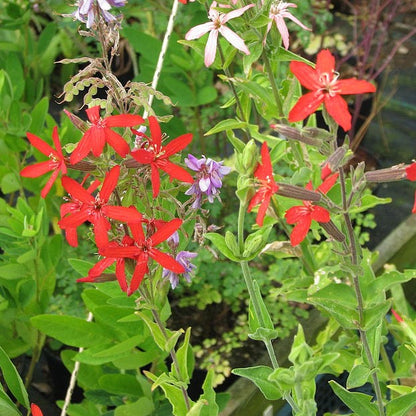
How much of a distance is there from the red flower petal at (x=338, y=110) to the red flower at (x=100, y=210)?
201 millimetres

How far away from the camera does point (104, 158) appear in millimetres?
728

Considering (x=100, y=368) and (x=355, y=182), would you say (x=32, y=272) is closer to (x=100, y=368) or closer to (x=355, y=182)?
(x=100, y=368)

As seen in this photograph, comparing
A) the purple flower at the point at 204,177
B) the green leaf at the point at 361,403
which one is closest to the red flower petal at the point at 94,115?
the purple flower at the point at 204,177

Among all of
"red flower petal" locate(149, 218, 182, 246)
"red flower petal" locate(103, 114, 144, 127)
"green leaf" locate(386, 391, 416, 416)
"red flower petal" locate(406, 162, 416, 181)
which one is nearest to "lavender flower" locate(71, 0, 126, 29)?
"red flower petal" locate(103, 114, 144, 127)

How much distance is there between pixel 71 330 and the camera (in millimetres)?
1061

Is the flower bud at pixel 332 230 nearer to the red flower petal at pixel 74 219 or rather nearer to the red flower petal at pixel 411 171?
the red flower petal at pixel 411 171

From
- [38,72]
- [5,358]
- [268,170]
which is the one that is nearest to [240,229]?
[268,170]

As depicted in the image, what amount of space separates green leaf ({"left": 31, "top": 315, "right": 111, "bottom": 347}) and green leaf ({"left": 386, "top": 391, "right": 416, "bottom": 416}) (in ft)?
1.42

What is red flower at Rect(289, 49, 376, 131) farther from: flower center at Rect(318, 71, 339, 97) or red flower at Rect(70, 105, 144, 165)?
red flower at Rect(70, 105, 144, 165)

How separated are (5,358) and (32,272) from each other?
370mm

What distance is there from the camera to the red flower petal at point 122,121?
0.68 m

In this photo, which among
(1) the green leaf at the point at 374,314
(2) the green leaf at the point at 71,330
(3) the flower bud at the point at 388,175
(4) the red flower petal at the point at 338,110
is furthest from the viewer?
(2) the green leaf at the point at 71,330

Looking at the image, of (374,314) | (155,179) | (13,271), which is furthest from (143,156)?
(13,271)

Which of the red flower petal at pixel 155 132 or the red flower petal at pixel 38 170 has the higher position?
the red flower petal at pixel 155 132
